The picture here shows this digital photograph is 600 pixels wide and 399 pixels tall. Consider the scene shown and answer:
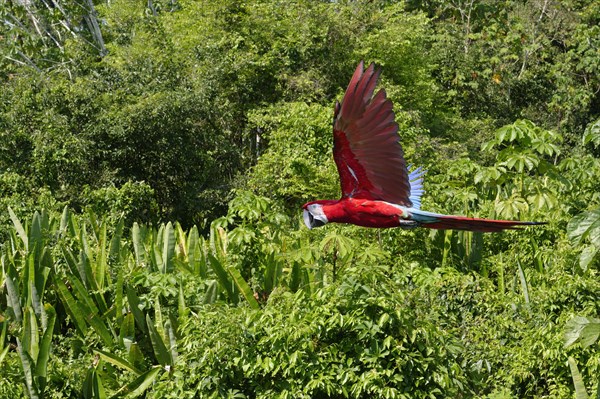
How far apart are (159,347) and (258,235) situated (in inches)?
49.1

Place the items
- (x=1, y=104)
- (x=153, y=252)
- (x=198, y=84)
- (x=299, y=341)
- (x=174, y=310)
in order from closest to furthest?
(x=299, y=341) → (x=174, y=310) → (x=153, y=252) → (x=1, y=104) → (x=198, y=84)

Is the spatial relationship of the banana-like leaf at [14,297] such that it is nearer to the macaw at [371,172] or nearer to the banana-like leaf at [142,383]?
the banana-like leaf at [142,383]

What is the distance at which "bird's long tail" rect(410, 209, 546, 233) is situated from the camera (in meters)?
4.26

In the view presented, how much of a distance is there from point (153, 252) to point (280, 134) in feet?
11.4

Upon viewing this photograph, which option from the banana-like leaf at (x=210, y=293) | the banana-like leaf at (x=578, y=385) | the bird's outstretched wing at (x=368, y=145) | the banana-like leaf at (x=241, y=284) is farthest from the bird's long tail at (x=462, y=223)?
the banana-like leaf at (x=210, y=293)

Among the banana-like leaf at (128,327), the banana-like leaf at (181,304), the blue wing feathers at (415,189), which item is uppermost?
the blue wing feathers at (415,189)

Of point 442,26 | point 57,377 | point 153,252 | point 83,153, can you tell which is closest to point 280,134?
point 83,153

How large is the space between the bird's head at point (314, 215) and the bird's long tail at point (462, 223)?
0.47m

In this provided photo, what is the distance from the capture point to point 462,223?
4414 millimetres

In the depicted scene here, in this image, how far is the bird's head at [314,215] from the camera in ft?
16.0

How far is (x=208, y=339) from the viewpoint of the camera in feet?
16.9

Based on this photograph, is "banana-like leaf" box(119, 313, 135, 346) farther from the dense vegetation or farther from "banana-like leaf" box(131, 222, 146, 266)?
"banana-like leaf" box(131, 222, 146, 266)

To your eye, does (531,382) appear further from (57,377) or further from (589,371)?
(57,377)

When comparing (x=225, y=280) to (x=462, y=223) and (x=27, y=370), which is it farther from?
(x=462, y=223)
